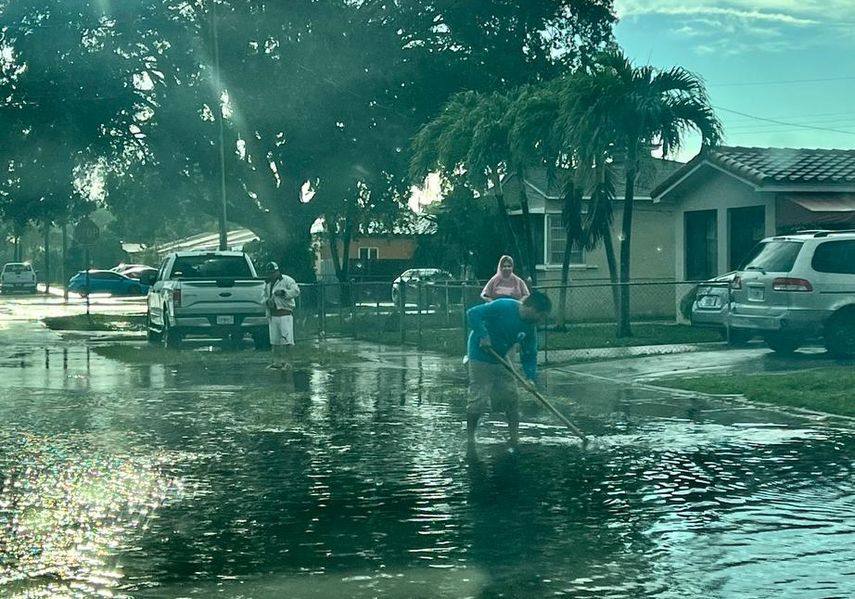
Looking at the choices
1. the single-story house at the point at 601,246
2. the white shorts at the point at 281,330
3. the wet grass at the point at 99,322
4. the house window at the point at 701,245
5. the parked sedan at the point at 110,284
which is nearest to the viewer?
the white shorts at the point at 281,330

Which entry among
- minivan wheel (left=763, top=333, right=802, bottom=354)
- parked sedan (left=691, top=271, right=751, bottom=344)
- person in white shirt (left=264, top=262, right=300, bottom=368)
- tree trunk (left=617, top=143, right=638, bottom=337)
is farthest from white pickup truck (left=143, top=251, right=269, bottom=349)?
minivan wheel (left=763, top=333, right=802, bottom=354)

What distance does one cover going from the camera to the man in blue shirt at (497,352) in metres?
11.7

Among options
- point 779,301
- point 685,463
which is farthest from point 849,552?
point 779,301

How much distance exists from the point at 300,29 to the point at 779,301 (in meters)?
23.0

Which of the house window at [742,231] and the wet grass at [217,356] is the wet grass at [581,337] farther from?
the wet grass at [217,356]

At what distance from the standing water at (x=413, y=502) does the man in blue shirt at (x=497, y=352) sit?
1.18ft

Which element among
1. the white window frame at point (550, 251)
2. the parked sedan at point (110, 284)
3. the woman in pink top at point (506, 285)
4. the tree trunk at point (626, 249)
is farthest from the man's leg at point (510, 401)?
the parked sedan at point (110, 284)

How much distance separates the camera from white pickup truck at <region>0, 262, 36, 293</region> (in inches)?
3073

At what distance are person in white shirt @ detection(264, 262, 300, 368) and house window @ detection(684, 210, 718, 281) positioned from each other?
1281 centimetres

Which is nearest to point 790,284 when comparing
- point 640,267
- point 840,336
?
point 840,336

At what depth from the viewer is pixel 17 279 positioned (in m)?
78.3

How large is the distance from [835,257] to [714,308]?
11.7 feet

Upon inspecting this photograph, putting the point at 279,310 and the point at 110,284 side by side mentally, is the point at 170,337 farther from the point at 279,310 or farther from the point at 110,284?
the point at 110,284

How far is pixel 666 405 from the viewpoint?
50.1ft
